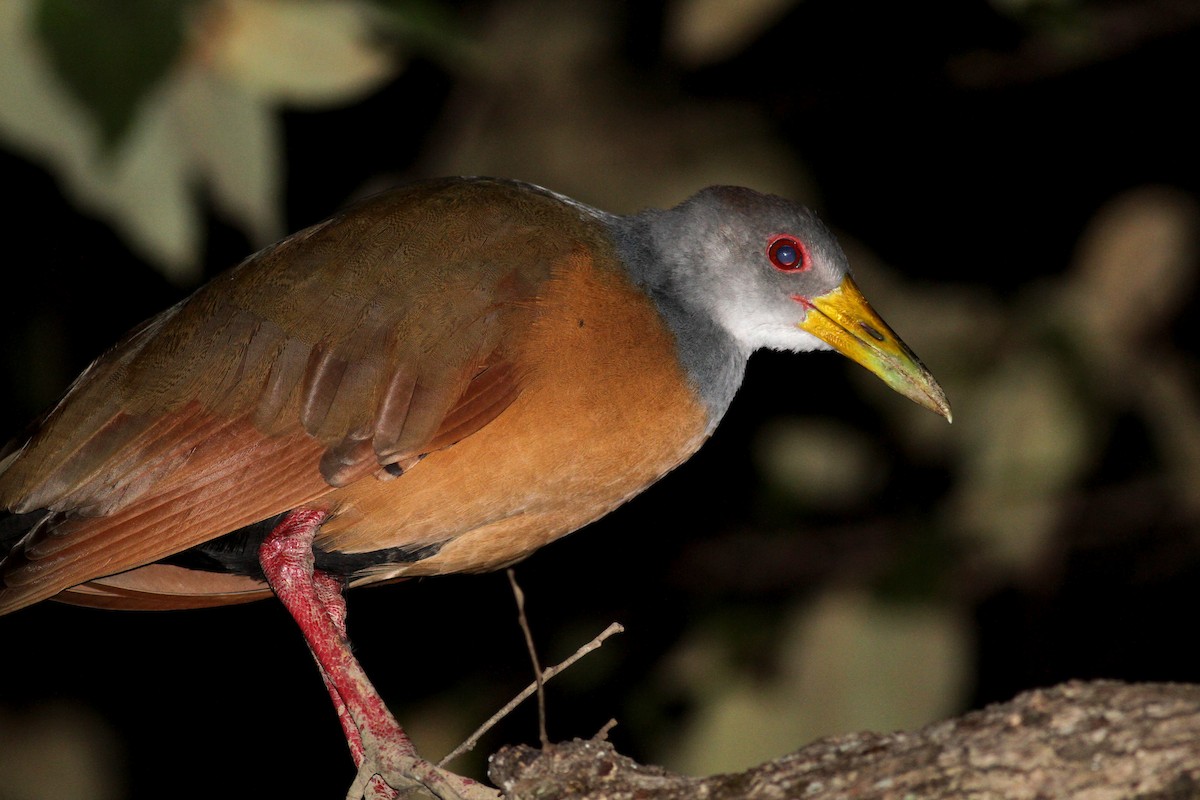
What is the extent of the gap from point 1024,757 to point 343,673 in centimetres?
168

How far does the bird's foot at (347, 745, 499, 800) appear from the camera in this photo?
3115 millimetres

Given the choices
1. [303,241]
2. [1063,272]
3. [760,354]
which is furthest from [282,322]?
[1063,272]

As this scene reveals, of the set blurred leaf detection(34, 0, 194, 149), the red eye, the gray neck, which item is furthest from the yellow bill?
blurred leaf detection(34, 0, 194, 149)

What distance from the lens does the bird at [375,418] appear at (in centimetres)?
334

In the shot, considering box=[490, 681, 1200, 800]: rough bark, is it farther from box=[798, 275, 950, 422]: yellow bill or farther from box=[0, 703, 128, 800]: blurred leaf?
box=[0, 703, 128, 800]: blurred leaf

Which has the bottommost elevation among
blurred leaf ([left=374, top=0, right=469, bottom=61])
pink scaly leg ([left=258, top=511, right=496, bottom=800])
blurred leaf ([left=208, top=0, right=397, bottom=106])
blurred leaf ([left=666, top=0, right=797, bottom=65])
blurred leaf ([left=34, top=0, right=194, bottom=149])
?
pink scaly leg ([left=258, top=511, right=496, bottom=800])

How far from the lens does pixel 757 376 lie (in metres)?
6.88

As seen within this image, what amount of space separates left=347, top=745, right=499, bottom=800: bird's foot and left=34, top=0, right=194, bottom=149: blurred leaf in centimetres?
157

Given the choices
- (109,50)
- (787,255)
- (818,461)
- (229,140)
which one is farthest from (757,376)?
(109,50)

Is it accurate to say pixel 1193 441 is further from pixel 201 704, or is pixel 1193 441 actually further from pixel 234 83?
pixel 201 704

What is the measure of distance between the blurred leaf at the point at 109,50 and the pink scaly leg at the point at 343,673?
1.07m

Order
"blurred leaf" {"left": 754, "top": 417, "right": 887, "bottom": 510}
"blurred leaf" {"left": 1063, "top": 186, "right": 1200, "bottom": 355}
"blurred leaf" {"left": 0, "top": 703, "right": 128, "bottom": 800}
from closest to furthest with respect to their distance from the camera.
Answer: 1. "blurred leaf" {"left": 1063, "top": 186, "right": 1200, "bottom": 355}
2. "blurred leaf" {"left": 754, "top": 417, "right": 887, "bottom": 510}
3. "blurred leaf" {"left": 0, "top": 703, "right": 128, "bottom": 800}

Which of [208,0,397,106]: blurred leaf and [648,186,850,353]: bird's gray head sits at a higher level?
[208,0,397,106]: blurred leaf

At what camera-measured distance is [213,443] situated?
3.41m
